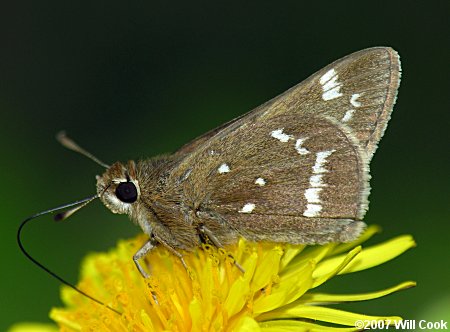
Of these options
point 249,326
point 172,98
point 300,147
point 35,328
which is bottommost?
point 249,326

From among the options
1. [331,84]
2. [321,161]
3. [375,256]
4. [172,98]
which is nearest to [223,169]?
[321,161]

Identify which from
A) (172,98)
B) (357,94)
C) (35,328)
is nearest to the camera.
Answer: (357,94)

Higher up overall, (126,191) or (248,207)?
(126,191)

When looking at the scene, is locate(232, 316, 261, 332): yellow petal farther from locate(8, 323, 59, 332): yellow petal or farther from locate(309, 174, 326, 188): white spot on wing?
locate(8, 323, 59, 332): yellow petal

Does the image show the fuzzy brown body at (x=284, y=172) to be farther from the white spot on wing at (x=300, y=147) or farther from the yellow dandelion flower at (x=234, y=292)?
the yellow dandelion flower at (x=234, y=292)

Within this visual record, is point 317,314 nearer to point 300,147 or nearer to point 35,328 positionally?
point 300,147

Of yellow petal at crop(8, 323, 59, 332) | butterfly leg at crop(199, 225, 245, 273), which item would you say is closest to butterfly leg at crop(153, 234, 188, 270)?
butterfly leg at crop(199, 225, 245, 273)
